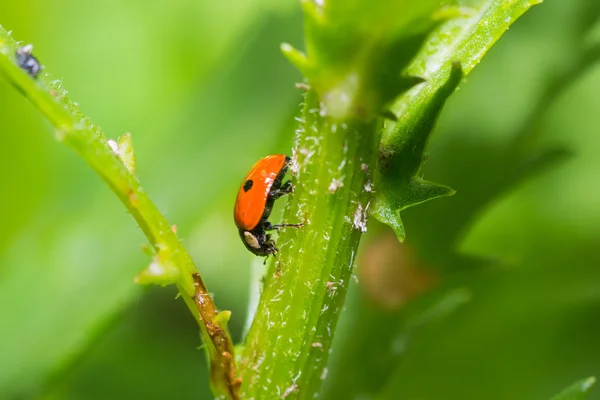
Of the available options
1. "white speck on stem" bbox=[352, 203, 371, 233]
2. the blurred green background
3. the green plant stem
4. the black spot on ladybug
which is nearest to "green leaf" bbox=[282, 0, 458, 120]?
"white speck on stem" bbox=[352, 203, 371, 233]

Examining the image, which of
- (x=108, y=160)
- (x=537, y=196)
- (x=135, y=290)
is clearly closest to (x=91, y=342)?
(x=135, y=290)

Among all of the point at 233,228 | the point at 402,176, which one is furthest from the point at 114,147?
the point at 233,228

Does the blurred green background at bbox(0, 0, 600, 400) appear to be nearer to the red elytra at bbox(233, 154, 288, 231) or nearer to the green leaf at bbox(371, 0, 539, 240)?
the red elytra at bbox(233, 154, 288, 231)

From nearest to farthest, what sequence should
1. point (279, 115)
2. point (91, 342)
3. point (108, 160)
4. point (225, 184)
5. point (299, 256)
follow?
point (108, 160)
point (299, 256)
point (91, 342)
point (225, 184)
point (279, 115)

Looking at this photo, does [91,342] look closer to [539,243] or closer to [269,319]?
[269,319]

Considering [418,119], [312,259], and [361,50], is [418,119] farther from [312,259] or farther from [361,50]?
[312,259]
